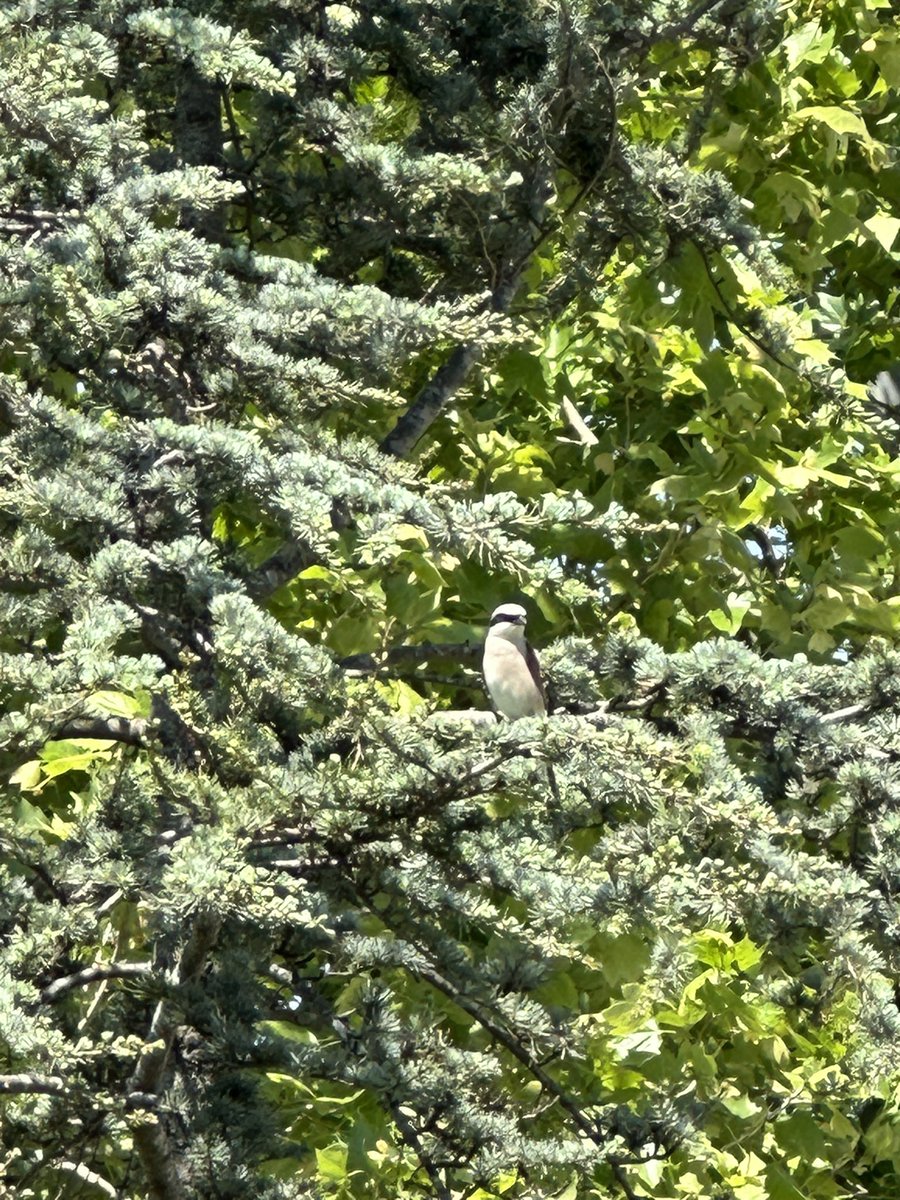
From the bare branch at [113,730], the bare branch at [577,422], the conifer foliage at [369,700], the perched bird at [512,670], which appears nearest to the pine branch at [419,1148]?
the conifer foliage at [369,700]

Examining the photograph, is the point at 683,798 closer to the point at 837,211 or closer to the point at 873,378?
the point at 837,211

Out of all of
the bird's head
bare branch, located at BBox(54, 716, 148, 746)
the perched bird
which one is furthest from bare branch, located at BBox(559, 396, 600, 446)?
bare branch, located at BBox(54, 716, 148, 746)

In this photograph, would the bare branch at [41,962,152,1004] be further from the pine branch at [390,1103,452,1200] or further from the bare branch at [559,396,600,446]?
the bare branch at [559,396,600,446]

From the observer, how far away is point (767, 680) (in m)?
5.14

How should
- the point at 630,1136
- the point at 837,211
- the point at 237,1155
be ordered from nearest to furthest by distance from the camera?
the point at 237,1155 < the point at 630,1136 < the point at 837,211

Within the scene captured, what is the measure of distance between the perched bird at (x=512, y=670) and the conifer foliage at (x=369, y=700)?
0.51ft

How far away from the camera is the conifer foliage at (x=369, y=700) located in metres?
4.59

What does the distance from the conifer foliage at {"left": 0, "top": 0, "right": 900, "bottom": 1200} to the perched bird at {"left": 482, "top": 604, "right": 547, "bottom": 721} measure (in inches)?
6.1

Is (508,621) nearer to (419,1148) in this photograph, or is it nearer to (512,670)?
(512,670)

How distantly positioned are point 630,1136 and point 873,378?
218 inches

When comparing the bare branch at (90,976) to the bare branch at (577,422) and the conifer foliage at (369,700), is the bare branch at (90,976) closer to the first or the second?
the conifer foliage at (369,700)

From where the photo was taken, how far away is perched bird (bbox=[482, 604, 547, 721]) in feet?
20.3

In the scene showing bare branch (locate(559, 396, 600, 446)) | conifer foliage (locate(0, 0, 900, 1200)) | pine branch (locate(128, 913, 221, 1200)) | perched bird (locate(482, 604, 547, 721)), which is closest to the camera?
conifer foliage (locate(0, 0, 900, 1200))

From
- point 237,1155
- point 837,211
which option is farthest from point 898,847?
point 837,211
